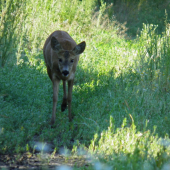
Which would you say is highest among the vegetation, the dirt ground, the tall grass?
the tall grass

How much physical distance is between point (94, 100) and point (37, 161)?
111 inches

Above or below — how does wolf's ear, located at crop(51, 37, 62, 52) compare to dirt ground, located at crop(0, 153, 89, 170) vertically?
above

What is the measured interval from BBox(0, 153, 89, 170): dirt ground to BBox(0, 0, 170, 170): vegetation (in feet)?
0.49

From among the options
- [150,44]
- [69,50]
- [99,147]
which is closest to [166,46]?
[150,44]

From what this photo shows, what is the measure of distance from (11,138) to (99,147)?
1.32 meters

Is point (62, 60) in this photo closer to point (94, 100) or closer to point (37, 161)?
point (94, 100)

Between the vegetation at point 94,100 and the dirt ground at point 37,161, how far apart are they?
0.49 ft

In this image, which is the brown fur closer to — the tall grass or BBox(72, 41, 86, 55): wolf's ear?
BBox(72, 41, 86, 55): wolf's ear

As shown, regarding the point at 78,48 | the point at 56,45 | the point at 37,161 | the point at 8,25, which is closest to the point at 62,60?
the point at 56,45

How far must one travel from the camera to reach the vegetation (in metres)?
4.21

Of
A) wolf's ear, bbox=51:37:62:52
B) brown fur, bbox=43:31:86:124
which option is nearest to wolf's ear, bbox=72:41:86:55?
brown fur, bbox=43:31:86:124

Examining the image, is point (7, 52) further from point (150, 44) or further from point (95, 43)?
point (95, 43)

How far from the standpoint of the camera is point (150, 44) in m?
7.34

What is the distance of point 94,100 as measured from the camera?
6723 millimetres
